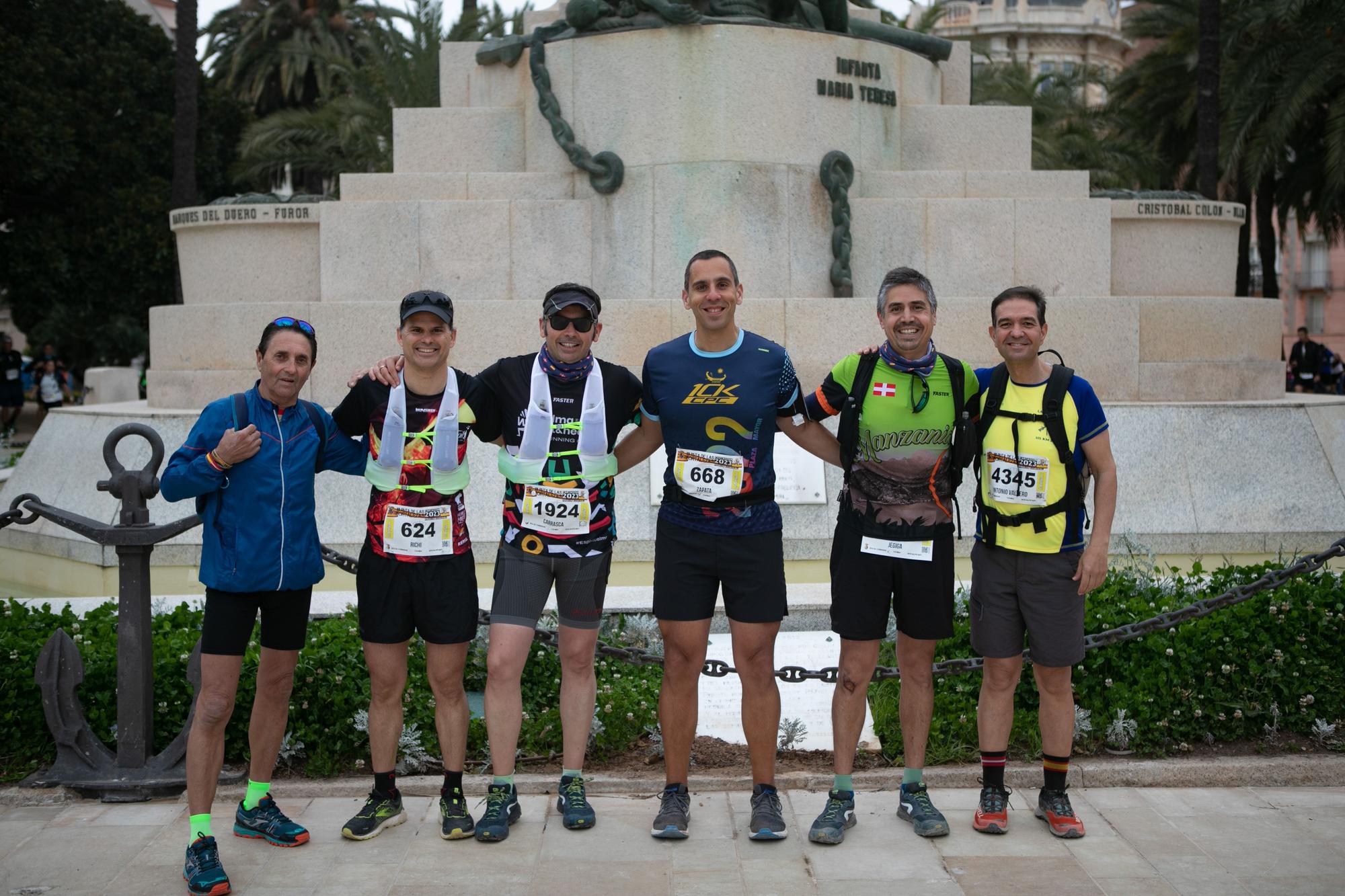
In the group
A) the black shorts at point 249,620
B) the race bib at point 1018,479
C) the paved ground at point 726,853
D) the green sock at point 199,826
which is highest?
the race bib at point 1018,479

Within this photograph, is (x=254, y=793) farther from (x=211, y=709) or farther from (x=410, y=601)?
(x=410, y=601)

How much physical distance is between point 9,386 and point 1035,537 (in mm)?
20289

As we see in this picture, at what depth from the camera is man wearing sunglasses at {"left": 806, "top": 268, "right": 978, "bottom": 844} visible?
4.80m

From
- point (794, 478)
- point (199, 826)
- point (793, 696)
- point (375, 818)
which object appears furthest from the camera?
point (794, 478)

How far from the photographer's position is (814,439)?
16.4 feet

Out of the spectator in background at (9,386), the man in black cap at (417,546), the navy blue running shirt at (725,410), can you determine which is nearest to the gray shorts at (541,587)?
the man in black cap at (417,546)

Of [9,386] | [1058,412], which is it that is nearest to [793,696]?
[1058,412]

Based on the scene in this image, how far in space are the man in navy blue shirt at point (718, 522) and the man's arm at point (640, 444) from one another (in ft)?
0.31

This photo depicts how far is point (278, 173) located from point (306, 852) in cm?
2949

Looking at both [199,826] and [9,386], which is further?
[9,386]

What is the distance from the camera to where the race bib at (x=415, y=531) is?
472 centimetres

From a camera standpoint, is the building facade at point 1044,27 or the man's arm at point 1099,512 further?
the building facade at point 1044,27

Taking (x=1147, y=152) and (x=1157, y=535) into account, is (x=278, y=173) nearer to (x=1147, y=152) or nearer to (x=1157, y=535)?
(x=1147, y=152)

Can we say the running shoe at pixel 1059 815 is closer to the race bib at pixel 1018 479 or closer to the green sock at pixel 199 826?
the race bib at pixel 1018 479
